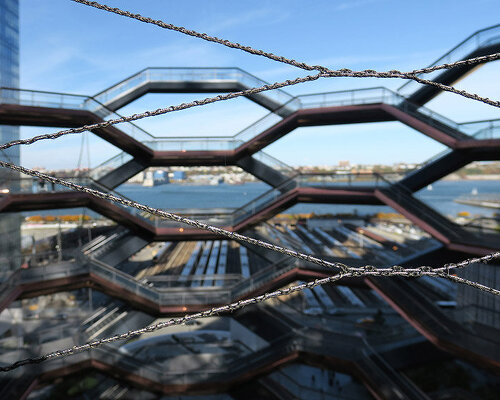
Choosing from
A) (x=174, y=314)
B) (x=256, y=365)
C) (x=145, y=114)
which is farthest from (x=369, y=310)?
(x=145, y=114)

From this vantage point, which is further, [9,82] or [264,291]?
[9,82]

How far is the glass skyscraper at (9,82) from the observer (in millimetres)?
15906

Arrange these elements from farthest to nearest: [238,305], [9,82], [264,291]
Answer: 1. [9,82]
2. [264,291]
3. [238,305]

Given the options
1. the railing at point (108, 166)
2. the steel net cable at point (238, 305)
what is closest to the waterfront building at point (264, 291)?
the railing at point (108, 166)

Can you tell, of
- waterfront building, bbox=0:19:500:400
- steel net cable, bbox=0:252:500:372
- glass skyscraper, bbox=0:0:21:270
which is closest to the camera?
steel net cable, bbox=0:252:500:372

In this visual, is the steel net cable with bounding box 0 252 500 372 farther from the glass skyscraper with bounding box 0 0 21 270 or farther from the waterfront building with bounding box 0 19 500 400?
the glass skyscraper with bounding box 0 0 21 270

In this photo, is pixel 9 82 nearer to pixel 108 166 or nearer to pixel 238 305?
pixel 108 166

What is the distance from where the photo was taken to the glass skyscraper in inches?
626

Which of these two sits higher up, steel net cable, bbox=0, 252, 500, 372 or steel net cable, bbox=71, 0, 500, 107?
steel net cable, bbox=71, 0, 500, 107

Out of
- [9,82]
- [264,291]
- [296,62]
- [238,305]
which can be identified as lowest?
[264,291]

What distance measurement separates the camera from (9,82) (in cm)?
1800

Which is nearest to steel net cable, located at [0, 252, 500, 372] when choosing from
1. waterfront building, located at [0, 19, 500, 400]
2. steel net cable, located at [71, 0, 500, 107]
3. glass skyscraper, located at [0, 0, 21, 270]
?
steel net cable, located at [71, 0, 500, 107]

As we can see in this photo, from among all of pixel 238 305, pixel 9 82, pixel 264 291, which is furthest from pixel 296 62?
pixel 9 82

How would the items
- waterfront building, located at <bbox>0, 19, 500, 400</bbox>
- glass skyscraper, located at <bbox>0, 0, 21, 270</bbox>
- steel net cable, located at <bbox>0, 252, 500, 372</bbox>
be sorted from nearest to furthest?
steel net cable, located at <bbox>0, 252, 500, 372</bbox>, waterfront building, located at <bbox>0, 19, 500, 400</bbox>, glass skyscraper, located at <bbox>0, 0, 21, 270</bbox>
